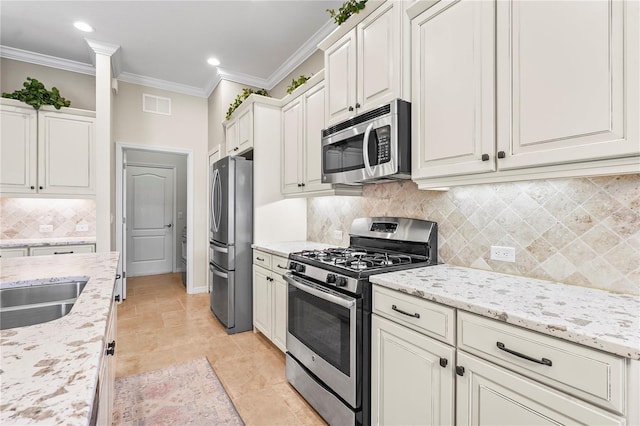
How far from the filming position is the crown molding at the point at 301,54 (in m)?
3.13

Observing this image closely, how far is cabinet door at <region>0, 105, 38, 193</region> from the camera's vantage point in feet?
11.1

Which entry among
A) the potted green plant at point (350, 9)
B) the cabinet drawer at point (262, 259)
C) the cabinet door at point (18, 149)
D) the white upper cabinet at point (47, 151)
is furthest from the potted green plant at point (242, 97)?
the cabinet door at point (18, 149)

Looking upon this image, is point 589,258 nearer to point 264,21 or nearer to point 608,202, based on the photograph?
point 608,202

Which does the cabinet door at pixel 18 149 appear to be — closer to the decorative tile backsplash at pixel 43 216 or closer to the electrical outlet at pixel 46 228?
the decorative tile backsplash at pixel 43 216

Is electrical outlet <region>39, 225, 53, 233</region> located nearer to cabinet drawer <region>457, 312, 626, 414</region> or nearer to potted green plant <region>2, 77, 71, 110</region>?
potted green plant <region>2, 77, 71, 110</region>

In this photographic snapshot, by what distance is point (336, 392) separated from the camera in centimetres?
182

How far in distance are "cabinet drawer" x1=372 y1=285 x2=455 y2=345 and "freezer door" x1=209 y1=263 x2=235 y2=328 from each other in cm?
205

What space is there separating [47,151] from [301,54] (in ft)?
10.1

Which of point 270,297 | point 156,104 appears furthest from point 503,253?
point 156,104

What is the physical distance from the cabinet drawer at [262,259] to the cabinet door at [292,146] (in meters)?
0.68

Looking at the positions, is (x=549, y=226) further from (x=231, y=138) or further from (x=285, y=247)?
(x=231, y=138)

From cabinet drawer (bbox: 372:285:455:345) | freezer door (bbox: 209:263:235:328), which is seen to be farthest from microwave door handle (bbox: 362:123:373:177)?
freezer door (bbox: 209:263:235:328)

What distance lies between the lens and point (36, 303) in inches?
54.2

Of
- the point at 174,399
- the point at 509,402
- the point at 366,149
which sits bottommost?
the point at 174,399
